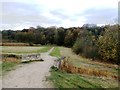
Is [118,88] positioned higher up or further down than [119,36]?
further down


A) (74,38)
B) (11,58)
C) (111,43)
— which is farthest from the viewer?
(74,38)

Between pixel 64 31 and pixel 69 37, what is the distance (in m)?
12.7

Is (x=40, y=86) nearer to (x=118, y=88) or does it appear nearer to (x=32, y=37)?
(x=118, y=88)

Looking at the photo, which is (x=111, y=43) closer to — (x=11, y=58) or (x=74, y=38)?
(x=11, y=58)

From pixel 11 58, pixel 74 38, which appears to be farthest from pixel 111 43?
pixel 74 38

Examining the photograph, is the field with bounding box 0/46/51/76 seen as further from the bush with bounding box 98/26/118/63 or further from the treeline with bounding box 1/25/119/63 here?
the bush with bounding box 98/26/118/63

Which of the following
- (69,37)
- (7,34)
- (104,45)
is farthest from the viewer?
(7,34)

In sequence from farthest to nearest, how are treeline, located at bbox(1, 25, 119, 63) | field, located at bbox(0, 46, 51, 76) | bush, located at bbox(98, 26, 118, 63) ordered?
1. treeline, located at bbox(1, 25, 119, 63)
2. bush, located at bbox(98, 26, 118, 63)
3. field, located at bbox(0, 46, 51, 76)

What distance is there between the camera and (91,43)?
2330 inches

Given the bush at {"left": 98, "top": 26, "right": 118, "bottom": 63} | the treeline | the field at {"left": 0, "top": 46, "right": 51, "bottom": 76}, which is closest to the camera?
the field at {"left": 0, "top": 46, "right": 51, "bottom": 76}

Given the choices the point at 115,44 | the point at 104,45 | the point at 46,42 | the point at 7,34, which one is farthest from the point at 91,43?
the point at 7,34

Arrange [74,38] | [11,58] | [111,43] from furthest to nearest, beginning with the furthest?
[74,38]
[111,43]
[11,58]

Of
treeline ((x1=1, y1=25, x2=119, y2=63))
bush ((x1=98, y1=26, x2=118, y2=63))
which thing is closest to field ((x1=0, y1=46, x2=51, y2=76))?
treeline ((x1=1, y1=25, x2=119, y2=63))

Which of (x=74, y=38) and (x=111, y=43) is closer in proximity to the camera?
(x=111, y=43)
